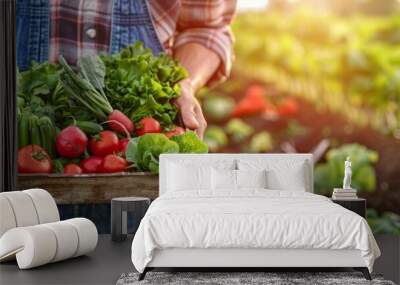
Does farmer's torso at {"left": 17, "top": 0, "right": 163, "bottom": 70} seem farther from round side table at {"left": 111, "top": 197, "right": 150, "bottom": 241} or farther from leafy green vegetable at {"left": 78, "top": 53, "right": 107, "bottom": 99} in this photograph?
round side table at {"left": 111, "top": 197, "right": 150, "bottom": 241}

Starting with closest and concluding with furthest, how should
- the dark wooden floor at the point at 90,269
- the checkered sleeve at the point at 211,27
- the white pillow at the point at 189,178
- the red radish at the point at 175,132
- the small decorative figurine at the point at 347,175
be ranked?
the dark wooden floor at the point at 90,269
the white pillow at the point at 189,178
the small decorative figurine at the point at 347,175
the red radish at the point at 175,132
the checkered sleeve at the point at 211,27

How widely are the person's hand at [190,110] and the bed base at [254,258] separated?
101 inches

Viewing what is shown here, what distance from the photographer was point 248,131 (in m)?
7.41

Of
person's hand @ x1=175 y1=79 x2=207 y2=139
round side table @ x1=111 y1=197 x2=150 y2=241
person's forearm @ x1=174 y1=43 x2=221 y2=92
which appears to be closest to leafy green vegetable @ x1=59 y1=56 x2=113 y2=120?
person's hand @ x1=175 y1=79 x2=207 y2=139

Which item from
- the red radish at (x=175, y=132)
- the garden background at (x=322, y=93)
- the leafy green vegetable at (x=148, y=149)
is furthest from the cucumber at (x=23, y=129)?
the garden background at (x=322, y=93)

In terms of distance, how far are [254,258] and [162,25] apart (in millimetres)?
3280

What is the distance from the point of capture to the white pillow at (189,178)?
6492 millimetres

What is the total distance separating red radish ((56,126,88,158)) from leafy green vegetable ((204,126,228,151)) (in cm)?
126

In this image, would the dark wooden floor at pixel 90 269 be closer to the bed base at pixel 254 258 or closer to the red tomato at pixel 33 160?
the bed base at pixel 254 258

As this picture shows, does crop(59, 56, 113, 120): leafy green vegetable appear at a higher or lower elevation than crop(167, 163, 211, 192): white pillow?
higher

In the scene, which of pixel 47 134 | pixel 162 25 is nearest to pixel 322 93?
pixel 162 25

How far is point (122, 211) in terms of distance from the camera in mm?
6582

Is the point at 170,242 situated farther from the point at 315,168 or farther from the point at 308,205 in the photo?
the point at 315,168

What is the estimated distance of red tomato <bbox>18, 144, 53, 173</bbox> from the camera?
717 centimetres
